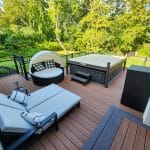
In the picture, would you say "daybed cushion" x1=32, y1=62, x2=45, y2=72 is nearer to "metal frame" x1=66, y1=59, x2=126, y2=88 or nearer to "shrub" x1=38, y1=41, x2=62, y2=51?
"metal frame" x1=66, y1=59, x2=126, y2=88

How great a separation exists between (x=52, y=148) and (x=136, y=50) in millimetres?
12710

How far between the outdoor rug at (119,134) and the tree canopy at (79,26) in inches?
354

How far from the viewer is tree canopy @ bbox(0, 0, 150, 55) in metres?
10.1

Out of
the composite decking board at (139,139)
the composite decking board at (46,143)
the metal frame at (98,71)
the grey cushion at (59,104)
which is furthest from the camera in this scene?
the metal frame at (98,71)

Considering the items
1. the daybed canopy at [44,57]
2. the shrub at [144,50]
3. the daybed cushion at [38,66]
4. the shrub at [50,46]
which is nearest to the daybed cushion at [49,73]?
the daybed cushion at [38,66]

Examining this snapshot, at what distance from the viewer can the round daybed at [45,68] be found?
4.26 m

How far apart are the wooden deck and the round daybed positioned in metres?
0.32

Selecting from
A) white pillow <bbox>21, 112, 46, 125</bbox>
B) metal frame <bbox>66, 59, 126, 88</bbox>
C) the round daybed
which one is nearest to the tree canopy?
metal frame <bbox>66, 59, 126, 88</bbox>

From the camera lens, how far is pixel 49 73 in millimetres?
4500

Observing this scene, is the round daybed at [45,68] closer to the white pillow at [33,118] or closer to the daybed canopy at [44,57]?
the daybed canopy at [44,57]

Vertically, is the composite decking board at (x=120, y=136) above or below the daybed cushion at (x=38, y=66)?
below

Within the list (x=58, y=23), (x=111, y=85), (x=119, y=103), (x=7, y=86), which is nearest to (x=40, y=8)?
(x=58, y=23)

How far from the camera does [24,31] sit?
42.1ft

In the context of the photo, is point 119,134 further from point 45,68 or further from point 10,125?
point 45,68
